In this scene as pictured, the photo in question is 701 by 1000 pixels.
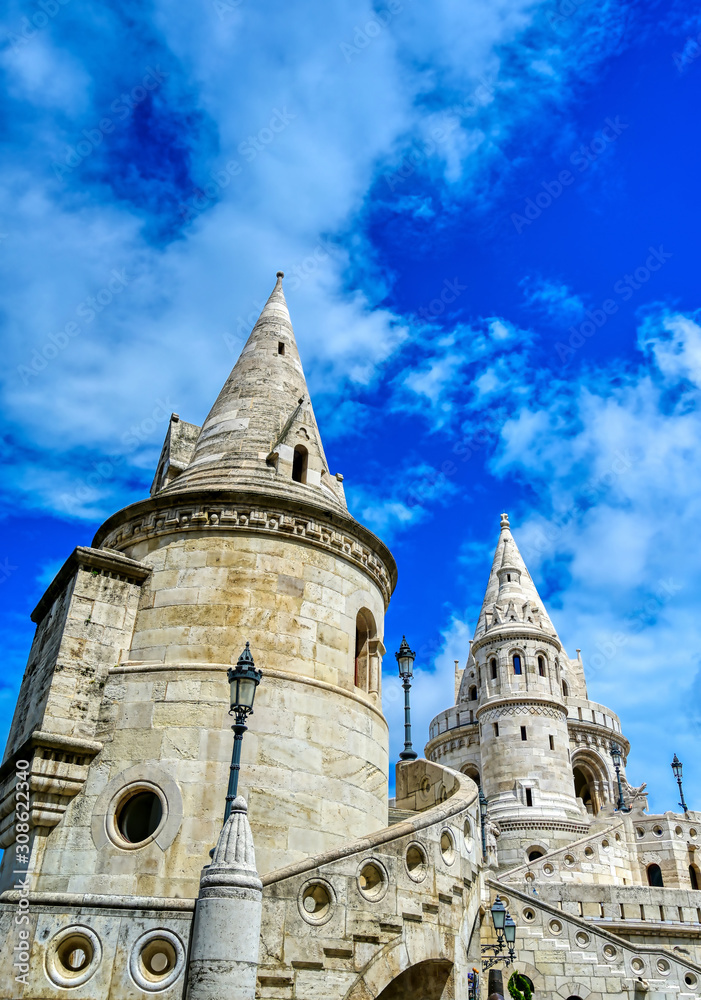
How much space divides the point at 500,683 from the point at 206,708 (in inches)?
1182

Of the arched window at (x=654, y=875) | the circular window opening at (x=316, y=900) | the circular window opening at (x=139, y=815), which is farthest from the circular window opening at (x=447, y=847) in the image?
the arched window at (x=654, y=875)

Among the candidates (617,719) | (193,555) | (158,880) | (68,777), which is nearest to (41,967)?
(158,880)

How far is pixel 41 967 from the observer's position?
635 centimetres

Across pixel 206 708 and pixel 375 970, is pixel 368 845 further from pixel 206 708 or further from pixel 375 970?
pixel 206 708

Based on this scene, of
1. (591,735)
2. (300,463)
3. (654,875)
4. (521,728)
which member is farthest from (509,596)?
(300,463)

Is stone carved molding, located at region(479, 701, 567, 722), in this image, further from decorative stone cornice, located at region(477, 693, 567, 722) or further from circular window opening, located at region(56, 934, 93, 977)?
circular window opening, located at region(56, 934, 93, 977)

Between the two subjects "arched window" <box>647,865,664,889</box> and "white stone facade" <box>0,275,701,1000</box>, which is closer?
"white stone facade" <box>0,275,701,1000</box>

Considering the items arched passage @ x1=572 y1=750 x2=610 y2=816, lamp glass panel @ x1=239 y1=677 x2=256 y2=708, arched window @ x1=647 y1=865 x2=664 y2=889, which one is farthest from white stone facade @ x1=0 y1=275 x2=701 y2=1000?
arched passage @ x1=572 y1=750 x2=610 y2=816

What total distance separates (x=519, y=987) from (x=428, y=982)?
8.40 meters

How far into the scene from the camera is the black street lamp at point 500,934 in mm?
13859

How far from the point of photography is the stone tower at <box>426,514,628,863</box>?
34.1m

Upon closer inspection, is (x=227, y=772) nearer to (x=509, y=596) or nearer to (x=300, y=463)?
(x=300, y=463)

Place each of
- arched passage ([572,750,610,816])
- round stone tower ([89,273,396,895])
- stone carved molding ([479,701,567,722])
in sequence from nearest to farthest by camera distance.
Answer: round stone tower ([89,273,396,895]) → stone carved molding ([479,701,567,722]) → arched passage ([572,750,610,816])

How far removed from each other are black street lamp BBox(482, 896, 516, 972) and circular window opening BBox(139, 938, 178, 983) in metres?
8.93
